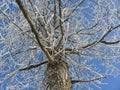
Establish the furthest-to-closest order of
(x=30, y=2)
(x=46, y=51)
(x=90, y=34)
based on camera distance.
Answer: (x=90, y=34) < (x=30, y=2) < (x=46, y=51)

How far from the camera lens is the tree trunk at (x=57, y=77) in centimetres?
283

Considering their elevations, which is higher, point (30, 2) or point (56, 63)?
point (30, 2)

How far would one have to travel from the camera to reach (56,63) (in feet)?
9.77

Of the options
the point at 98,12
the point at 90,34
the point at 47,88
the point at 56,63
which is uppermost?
the point at 98,12

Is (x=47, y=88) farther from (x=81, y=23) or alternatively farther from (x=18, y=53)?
(x=81, y=23)

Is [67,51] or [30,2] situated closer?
[30,2]

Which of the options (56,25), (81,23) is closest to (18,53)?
(56,25)

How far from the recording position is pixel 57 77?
2.89 meters

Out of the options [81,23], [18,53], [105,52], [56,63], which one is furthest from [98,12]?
[18,53]

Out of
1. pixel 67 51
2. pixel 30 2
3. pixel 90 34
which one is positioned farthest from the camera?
pixel 90 34

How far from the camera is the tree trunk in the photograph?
283 centimetres

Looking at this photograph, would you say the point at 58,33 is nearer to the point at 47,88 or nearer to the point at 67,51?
the point at 67,51

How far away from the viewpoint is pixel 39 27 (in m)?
3.12

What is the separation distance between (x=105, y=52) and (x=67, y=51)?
1.78ft
